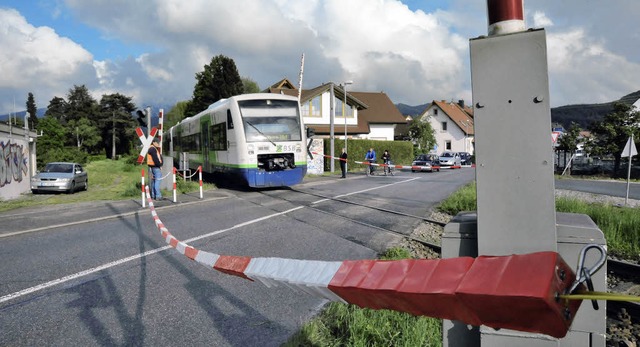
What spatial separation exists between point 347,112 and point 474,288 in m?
44.4

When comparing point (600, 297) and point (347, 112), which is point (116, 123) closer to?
point (347, 112)

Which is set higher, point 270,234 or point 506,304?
point 506,304

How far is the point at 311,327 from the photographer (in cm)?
389

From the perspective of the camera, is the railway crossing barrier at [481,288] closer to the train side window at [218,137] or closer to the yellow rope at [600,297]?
the yellow rope at [600,297]

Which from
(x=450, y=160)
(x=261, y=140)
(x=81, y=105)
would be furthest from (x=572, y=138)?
(x=81, y=105)

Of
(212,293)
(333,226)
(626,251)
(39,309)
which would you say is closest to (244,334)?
(212,293)

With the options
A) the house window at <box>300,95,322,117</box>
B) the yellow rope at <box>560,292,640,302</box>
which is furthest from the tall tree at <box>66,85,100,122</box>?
the yellow rope at <box>560,292,640,302</box>

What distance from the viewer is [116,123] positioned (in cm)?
8331

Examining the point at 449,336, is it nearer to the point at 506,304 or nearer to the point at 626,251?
the point at 506,304

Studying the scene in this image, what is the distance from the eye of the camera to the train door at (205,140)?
1869 cm

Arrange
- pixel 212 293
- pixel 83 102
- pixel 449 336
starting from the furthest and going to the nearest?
pixel 83 102, pixel 212 293, pixel 449 336

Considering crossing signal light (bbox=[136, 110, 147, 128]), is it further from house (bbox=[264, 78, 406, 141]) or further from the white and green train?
house (bbox=[264, 78, 406, 141])

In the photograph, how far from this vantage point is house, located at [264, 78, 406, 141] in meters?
42.6

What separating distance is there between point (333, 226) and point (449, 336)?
7.67 m
